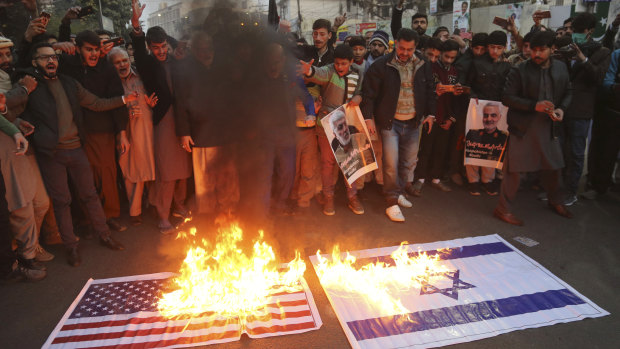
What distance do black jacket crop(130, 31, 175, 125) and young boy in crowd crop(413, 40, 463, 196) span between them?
388cm

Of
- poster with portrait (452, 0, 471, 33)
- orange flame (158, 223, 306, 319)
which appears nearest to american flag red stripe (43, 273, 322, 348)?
orange flame (158, 223, 306, 319)

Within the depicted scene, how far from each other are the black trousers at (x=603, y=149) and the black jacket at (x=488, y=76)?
161 cm

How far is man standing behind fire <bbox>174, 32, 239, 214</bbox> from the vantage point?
13.0ft

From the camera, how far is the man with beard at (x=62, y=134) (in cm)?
405

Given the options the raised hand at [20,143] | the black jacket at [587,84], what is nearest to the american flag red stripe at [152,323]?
the raised hand at [20,143]

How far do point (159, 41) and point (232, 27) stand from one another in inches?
54.6

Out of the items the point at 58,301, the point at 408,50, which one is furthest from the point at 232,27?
the point at 58,301

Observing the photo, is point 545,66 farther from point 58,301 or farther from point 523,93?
point 58,301

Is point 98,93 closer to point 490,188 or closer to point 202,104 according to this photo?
point 202,104

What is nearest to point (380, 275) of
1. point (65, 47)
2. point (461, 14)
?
point (65, 47)

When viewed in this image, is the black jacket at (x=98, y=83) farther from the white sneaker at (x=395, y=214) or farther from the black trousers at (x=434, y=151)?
the black trousers at (x=434, y=151)

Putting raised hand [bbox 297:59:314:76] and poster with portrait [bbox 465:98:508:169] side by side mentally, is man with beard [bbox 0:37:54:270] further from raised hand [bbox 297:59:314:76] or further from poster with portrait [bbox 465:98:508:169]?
poster with portrait [bbox 465:98:508:169]

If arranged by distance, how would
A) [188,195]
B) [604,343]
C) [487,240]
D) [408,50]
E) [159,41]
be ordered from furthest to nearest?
1. [188,195]
2. [408,50]
3. [487,240]
4. [159,41]
5. [604,343]

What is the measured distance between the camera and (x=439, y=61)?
6.50 m
